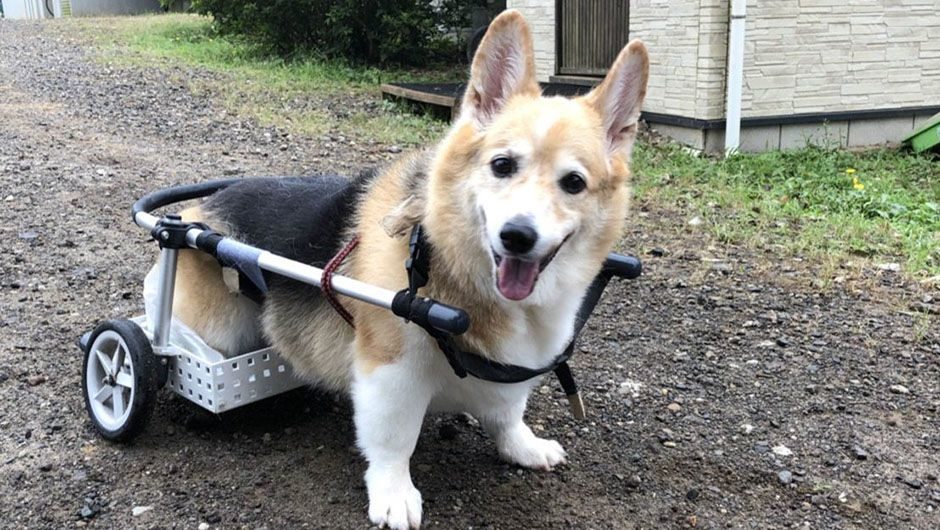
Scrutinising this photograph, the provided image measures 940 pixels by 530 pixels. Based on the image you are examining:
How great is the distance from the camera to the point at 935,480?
2898 mm

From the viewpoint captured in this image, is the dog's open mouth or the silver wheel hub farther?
the silver wheel hub

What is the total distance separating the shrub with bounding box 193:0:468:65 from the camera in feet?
44.3

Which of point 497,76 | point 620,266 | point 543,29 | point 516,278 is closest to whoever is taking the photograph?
point 516,278

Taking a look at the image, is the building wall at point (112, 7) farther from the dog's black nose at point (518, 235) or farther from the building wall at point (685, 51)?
the dog's black nose at point (518, 235)

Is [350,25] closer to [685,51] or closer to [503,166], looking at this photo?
[685,51]

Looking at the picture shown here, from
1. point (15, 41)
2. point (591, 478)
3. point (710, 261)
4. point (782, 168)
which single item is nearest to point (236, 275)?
point (591, 478)

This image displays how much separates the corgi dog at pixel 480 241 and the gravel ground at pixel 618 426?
33 cm

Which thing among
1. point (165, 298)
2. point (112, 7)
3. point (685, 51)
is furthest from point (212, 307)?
point (112, 7)

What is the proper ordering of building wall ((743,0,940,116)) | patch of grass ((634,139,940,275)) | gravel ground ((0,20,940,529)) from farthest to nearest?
1. building wall ((743,0,940,116))
2. patch of grass ((634,139,940,275))
3. gravel ground ((0,20,940,529))

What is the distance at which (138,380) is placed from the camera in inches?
112

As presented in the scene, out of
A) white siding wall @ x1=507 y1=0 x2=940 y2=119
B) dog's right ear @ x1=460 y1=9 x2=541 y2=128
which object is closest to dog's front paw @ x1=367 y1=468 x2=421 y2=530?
dog's right ear @ x1=460 y1=9 x2=541 y2=128

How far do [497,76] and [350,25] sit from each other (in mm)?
11765

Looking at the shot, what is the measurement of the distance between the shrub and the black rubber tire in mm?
11170

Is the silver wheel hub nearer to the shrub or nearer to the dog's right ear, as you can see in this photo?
the dog's right ear
